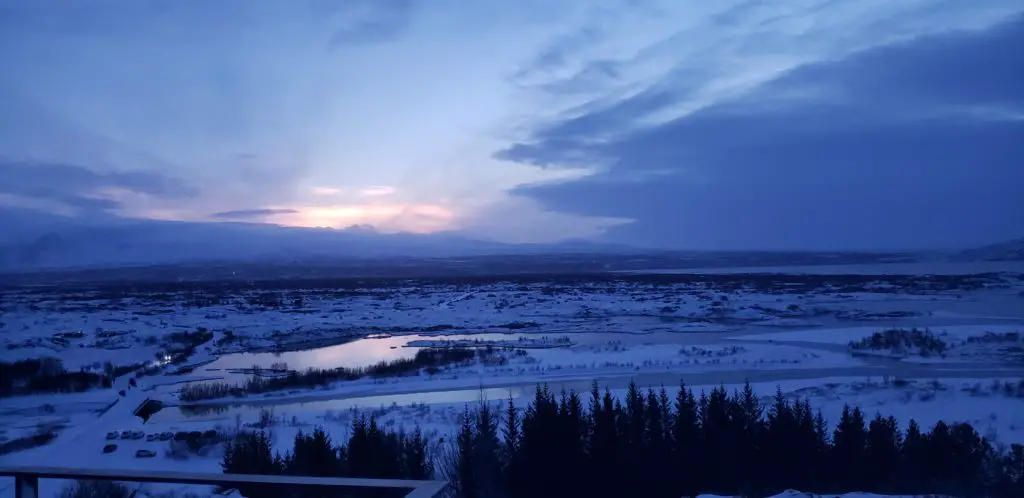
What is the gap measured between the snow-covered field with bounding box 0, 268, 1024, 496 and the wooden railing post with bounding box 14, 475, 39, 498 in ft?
0.49

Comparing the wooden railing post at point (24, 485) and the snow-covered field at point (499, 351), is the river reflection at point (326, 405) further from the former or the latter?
the wooden railing post at point (24, 485)

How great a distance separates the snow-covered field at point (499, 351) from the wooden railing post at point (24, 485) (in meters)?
0.15

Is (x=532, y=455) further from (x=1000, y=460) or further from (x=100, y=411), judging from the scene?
(x=100, y=411)

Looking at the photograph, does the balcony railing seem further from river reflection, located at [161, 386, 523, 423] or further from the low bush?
river reflection, located at [161, 386, 523, 423]

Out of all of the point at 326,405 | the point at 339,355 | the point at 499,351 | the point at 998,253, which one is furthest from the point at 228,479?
the point at 998,253

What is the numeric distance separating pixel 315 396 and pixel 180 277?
230 ft

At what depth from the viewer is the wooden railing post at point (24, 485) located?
7.95 ft

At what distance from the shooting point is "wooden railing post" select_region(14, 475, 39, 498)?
2.42 meters

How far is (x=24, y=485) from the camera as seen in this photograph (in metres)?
2.44

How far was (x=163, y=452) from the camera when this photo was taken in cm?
1047

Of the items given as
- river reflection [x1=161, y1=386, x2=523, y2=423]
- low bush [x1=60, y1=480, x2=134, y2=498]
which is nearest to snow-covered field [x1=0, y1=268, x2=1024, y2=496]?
river reflection [x1=161, y1=386, x2=523, y2=423]

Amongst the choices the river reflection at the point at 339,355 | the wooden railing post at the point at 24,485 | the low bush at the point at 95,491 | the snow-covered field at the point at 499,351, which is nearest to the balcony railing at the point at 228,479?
the wooden railing post at the point at 24,485

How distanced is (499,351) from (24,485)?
1999 cm

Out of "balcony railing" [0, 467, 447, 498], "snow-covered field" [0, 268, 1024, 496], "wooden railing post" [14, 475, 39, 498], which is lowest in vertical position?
"snow-covered field" [0, 268, 1024, 496]
